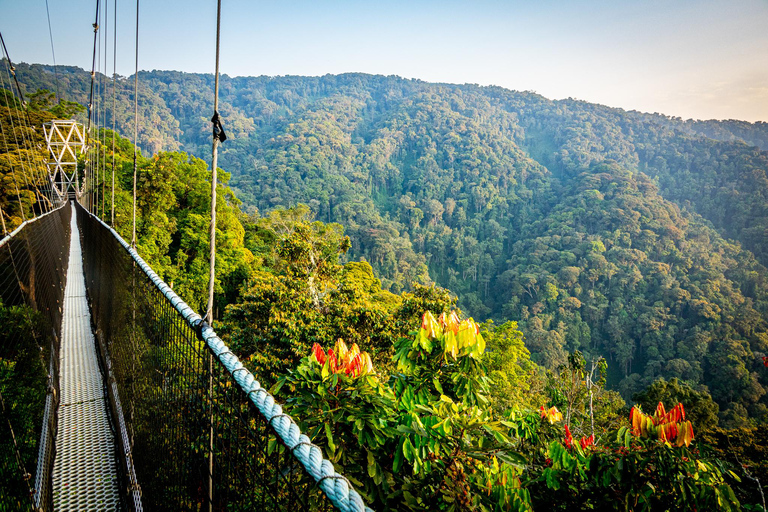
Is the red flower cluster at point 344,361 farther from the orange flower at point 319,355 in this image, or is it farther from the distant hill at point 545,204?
the distant hill at point 545,204

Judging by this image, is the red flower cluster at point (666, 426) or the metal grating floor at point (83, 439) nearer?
the red flower cluster at point (666, 426)

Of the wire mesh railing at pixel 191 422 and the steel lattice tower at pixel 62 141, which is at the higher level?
the steel lattice tower at pixel 62 141

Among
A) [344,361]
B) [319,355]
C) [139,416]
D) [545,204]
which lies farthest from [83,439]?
[545,204]

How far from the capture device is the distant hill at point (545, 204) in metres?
33.0

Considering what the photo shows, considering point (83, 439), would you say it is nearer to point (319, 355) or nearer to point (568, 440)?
point (319, 355)

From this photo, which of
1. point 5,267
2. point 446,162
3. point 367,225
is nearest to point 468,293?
point 367,225

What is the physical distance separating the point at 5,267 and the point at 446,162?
74.4m

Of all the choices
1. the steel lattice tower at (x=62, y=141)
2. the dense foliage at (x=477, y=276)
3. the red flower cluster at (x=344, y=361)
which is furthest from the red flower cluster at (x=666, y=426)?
the steel lattice tower at (x=62, y=141)

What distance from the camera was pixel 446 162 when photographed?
241 ft

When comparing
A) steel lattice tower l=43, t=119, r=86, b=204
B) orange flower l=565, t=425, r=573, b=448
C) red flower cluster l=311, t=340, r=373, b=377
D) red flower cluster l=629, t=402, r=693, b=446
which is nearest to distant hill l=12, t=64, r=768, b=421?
steel lattice tower l=43, t=119, r=86, b=204

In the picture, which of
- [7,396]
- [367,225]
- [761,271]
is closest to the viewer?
[7,396]

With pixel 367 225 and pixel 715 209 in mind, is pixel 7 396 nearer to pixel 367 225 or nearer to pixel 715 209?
pixel 367 225

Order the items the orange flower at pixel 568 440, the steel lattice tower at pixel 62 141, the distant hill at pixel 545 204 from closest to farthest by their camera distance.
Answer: the orange flower at pixel 568 440 → the steel lattice tower at pixel 62 141 → the distant hill at pixel 545 204

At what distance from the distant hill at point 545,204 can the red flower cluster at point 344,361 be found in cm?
2905
